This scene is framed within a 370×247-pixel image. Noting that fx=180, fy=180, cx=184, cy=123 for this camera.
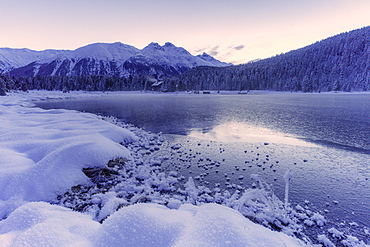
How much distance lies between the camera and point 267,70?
514ft

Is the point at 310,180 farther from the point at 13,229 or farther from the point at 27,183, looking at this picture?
the point at 27,183

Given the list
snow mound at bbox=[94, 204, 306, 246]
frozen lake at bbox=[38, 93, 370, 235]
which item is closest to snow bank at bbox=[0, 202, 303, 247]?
snow mound at bbox=[94, 204, 306, 246]

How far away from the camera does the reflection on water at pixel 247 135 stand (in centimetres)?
Answer: 1488

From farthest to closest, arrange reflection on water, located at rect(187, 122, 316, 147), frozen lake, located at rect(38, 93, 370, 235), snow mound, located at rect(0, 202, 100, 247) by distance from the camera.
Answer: reflection on water, located at rect(187, 122, 316, 147), frozen lake, located at rect(38, 93, 370, 235), snow mound, located at rect(0, 202, 100, 247)

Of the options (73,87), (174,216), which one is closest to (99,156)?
(174,216)

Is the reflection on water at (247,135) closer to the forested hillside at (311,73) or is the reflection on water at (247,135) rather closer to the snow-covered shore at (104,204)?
the snow-covered shore at (104,204)

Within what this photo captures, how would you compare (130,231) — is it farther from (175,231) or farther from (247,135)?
(247,135)

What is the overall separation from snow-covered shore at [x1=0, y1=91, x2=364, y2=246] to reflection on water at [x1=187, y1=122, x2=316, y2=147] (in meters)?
5.20

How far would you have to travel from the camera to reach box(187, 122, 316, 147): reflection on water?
14.9 metres

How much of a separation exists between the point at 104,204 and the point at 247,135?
13585 mm

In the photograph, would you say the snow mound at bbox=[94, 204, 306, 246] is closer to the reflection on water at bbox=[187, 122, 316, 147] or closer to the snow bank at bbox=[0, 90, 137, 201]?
the snow bank at bbox=[0, 90, 137, 201]

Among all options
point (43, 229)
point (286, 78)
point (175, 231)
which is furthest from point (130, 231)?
point (286, 78)

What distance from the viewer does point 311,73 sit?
483ft

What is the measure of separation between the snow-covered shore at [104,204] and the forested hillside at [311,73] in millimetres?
134676
